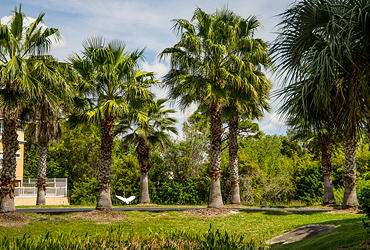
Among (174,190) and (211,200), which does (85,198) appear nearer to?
(174,190)

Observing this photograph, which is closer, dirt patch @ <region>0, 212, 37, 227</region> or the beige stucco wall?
dirt patch @ <region>0, 212, 37, 227</region>

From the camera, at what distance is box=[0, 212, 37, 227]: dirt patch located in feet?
48.4

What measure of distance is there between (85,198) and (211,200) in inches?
809

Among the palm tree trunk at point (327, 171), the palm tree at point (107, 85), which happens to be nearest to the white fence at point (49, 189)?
the palm tree at point (107, 85)

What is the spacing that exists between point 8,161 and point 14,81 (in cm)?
343

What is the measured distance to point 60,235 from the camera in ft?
25.1

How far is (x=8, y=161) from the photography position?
15727 millimetres

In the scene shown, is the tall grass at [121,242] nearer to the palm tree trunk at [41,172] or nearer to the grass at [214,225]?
the grass at [214,225]

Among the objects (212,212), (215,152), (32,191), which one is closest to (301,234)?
(212,212)

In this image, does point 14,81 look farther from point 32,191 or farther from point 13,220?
point 32,191

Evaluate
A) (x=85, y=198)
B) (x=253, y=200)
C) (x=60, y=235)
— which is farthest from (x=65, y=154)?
(x=60, y=235)

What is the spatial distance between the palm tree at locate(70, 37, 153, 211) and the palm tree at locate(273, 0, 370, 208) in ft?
30.5

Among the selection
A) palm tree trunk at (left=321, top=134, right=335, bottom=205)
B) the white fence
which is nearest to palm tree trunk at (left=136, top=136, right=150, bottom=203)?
the white fence

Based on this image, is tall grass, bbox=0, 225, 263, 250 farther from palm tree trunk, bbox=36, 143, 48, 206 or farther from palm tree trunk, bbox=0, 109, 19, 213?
palm tree trunk, bbox=36, 143, 48, 206
